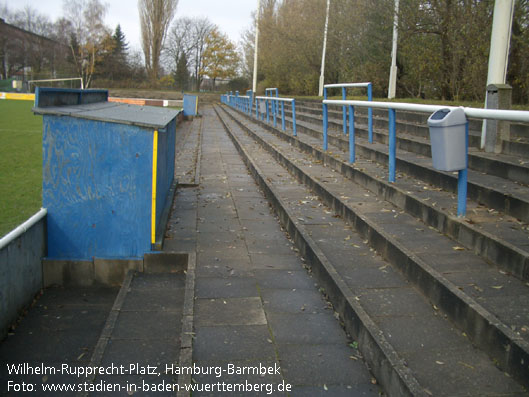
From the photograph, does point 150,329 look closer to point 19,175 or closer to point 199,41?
point 19,175

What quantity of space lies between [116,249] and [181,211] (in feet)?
5.77

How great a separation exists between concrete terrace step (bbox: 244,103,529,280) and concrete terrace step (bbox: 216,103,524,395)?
0.73 ft

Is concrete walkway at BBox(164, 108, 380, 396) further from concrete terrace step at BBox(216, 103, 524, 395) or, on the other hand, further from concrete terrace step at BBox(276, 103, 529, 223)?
concrete terrace step at BBox(276, 103, 529, 223)

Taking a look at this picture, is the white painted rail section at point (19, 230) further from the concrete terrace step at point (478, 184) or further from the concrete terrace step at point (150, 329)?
the concrete terrace step at point (478, 184)

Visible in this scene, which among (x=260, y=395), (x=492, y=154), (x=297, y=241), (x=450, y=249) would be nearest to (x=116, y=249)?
(x=297, y=241)

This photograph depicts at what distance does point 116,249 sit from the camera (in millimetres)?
4832

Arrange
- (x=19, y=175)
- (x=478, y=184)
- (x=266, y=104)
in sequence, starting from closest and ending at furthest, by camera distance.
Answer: (x=478, y=184) → (x=19, y=175) → (x=266, y=104)

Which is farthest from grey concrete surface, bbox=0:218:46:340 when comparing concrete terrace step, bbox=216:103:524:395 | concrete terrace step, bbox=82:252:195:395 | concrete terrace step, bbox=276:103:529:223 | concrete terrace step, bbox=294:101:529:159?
concrete terrace step, bbox=294:101:529:159

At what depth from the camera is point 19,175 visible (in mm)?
8859

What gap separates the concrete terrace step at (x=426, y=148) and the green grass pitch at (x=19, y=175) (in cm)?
506

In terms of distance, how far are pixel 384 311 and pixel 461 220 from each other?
135 cm

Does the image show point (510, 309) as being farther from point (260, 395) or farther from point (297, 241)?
point (297, 241)

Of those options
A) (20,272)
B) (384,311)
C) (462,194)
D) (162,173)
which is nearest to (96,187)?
(20,272)

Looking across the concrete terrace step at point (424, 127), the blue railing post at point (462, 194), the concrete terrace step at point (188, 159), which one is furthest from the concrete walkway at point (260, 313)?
the concrete terrace step at point (424, 127)
